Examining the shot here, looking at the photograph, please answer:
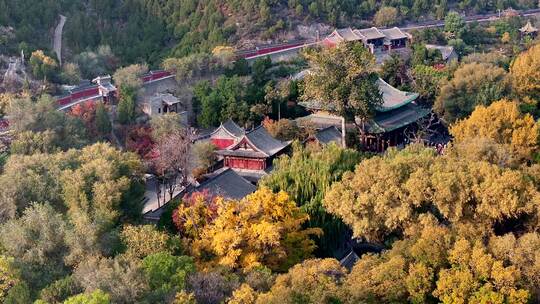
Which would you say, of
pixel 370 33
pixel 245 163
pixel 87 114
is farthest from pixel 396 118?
pixel 370 33

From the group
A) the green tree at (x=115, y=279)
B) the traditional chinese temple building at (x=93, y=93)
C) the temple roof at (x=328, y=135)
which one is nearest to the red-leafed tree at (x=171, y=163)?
the temple roof at (x=328, y=135)

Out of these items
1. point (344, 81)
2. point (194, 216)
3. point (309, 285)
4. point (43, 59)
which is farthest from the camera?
point (43, 59)

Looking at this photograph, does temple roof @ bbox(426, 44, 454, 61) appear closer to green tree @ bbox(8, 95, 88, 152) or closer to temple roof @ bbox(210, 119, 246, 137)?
temple roof @ bbox(210, 119, 246, 137)

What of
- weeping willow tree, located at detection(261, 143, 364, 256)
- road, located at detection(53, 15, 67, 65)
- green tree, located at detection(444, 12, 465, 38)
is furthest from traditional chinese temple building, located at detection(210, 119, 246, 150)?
green tree, located at detection(444, 12, 465, 38)

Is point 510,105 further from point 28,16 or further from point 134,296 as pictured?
point 28,16

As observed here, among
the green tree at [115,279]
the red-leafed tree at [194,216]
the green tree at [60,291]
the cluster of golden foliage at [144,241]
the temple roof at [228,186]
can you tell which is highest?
the green tree at [115,279]

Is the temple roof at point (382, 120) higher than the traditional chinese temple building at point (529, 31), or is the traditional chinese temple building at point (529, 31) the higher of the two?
the temple roof at point (382, 120)

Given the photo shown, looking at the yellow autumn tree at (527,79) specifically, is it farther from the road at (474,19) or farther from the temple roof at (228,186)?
the road at (474,19)

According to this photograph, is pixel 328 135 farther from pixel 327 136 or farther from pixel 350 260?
pixel 350 260
